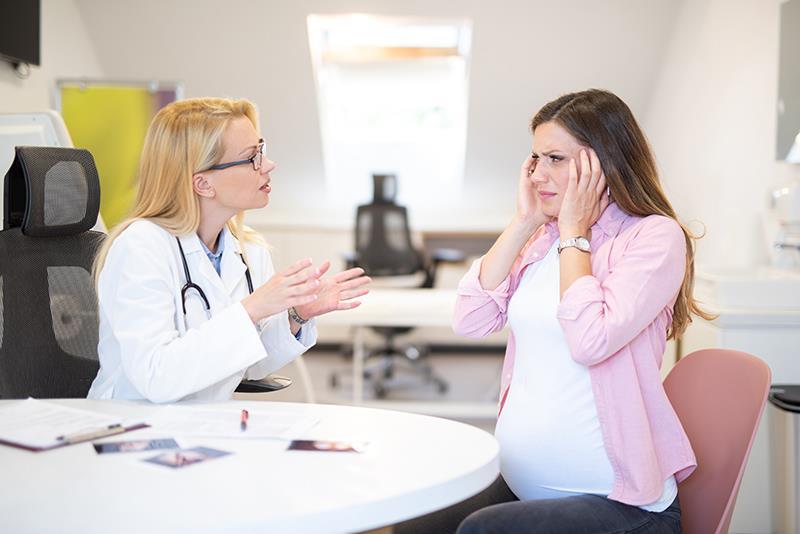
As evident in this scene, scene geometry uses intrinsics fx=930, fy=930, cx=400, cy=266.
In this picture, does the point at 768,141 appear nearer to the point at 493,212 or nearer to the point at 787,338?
the point at 787,338

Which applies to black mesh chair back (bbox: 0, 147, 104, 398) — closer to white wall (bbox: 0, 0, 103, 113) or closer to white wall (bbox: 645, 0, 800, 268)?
white wall (bbox: 0, 0, 103, 113)

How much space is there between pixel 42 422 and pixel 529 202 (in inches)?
41.8

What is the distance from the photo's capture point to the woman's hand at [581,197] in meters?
1.85

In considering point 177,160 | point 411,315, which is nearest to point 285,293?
point 177,160

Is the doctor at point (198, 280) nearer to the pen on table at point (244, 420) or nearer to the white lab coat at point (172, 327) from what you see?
the white lab coat at point (172, 327)

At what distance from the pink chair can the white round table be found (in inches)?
19.8

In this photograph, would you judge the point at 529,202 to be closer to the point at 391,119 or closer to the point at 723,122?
the point at 723,122

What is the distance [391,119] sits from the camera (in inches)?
296

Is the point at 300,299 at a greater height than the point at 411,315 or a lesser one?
greater

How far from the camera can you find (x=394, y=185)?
21.2 ft

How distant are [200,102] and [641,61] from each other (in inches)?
181

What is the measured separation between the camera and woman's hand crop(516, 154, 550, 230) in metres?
1.99

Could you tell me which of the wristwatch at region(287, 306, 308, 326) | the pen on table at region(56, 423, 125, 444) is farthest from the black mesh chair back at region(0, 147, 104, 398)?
the pen on table at region(56, 423, 125, 444)

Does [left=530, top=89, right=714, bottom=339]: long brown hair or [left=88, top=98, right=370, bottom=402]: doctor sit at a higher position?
[left=530, top=89, right=714, bottom=339]: long brown hair
